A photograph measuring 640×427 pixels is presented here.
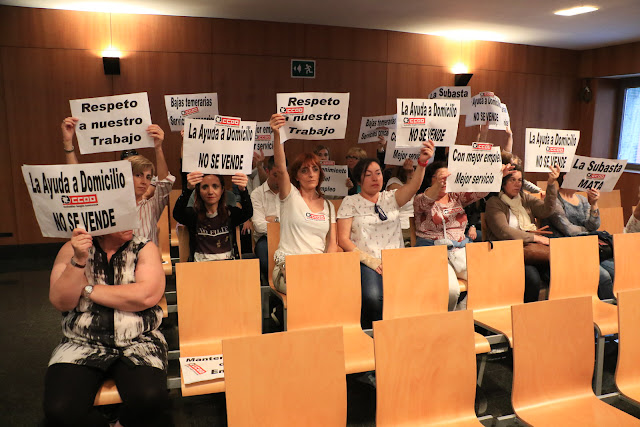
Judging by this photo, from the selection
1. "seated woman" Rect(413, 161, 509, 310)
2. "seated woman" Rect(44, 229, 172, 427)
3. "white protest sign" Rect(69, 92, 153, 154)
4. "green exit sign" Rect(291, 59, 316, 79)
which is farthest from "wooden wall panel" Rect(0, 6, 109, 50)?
"seated woman" Rect(44, 229, 172, 427)

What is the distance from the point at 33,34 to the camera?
235 inches

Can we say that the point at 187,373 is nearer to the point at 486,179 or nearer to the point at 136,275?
the point at 136,275

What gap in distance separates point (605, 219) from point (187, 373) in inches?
165

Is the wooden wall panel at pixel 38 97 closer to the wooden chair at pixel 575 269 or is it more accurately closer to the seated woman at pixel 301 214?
the seated woman at pixel 301 214

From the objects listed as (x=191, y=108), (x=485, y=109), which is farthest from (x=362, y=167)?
(x=485, y=109)

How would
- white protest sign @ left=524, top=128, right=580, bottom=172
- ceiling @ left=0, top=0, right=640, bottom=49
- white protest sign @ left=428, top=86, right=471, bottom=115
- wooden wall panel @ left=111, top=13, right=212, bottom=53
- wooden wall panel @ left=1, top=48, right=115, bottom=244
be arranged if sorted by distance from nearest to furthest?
white protest sign @ left=524, top=128, right=580, bottom=172 < white protest sign @ left=428, top=86, right=471, bottom=115 < ceiling @ left=0, top=0, right=640, bottom=49 < wooden wall panel @ left=1, top=48, right=115, bottom=244 < wooden wall panel @ left=111, top=13, right=212, bottom=53

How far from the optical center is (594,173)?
4.00m

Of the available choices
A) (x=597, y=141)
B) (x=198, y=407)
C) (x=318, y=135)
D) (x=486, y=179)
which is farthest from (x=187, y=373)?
(x=597, y=141)

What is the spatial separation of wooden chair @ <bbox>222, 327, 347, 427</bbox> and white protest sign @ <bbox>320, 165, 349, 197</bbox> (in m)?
2.98

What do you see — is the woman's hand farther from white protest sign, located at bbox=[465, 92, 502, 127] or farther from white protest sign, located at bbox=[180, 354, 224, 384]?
white protest sign, located at bbox=[465, 92, 502, 127]

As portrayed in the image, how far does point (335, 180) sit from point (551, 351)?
2.94m

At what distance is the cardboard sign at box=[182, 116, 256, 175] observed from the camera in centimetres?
300

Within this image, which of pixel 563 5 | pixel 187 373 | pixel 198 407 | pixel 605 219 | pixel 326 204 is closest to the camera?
pixel 187 373

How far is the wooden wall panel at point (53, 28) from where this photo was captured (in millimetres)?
5855
